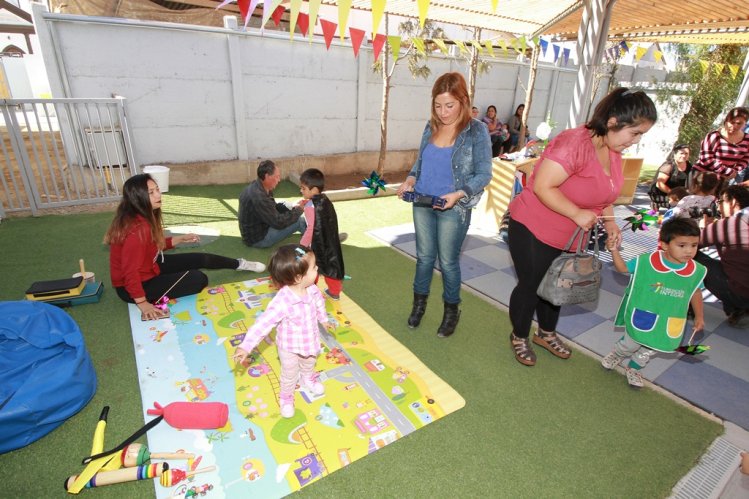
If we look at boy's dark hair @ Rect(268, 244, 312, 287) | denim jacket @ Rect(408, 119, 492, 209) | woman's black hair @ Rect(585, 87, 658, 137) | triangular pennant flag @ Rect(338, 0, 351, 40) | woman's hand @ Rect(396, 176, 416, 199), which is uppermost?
triangular pennant flag @ Rect(338, 0, 351, 40)

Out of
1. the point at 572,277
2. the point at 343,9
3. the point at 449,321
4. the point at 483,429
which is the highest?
the point at 343,9

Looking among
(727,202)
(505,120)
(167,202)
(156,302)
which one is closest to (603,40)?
(727,202)

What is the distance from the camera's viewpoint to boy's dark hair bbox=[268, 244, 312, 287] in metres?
2.13

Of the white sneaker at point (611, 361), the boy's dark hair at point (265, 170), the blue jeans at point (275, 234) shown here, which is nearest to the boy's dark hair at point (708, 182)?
the white sneaker at point (611, 361)

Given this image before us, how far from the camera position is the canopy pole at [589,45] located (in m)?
4.32

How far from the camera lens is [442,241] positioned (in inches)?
121

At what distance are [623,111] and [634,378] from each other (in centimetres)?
193

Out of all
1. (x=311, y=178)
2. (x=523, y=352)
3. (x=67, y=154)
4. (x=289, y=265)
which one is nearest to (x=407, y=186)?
(x=311, y=178)

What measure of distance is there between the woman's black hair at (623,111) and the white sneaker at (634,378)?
70.2 inches

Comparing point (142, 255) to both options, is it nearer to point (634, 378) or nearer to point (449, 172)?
point (449, 172)

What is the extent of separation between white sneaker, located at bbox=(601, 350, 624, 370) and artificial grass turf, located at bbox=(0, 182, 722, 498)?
8 cm

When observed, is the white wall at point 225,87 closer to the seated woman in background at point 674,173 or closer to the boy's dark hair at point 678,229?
the seated woman in background at point 674,173

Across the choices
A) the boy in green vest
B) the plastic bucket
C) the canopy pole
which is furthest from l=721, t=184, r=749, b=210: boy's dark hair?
the plastic bucket

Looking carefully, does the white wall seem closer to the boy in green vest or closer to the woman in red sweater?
the woman in red sweater
